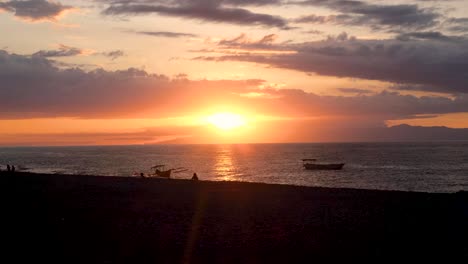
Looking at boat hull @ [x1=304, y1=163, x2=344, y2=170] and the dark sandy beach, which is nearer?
the dark sandy beach

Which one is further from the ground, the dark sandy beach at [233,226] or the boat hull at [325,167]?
the dark sandy beach at [233,226]

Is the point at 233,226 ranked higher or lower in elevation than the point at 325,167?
higher

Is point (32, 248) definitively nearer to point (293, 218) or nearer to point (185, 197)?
point (293, 218)

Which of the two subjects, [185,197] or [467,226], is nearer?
[467,226]

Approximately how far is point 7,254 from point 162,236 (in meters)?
4.91

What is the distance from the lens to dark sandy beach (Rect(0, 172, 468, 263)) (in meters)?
15.5

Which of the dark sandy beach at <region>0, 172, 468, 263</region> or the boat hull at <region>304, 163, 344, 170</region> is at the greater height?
the dark sandy beach at <region>0, 172, 468, 263</region>

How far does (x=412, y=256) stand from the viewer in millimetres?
15664

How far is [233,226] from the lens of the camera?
1984 centimetres

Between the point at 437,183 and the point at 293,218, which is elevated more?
the point at 293,218

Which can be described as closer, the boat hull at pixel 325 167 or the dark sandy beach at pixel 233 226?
the dark sandy beach at pixel 233 226

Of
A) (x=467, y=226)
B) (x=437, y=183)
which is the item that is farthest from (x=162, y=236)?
(x=437, y=183)

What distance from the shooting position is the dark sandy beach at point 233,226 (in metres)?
15.5

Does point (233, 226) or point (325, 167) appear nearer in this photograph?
point (233, 226)
